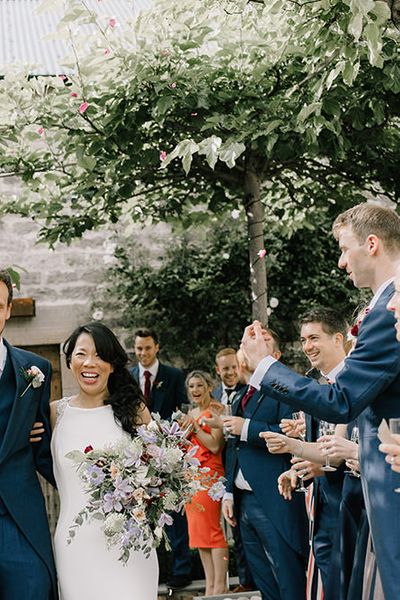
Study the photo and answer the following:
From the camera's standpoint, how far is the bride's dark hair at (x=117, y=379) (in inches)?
177

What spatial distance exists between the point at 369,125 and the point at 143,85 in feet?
4.98

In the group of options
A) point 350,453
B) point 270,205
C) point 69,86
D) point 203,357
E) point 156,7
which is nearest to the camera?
point 350,453

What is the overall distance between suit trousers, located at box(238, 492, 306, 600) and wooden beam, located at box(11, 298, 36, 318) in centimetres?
469

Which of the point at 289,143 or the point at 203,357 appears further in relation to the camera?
the point at 203,357

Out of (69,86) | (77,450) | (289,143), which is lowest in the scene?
(77,450)

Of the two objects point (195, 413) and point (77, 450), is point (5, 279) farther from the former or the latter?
point (195, 413)

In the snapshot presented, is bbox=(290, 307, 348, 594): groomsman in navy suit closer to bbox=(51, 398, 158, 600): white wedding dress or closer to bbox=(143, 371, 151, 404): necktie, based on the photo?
bbox=(51, 398, 158, 600): white wedding dress

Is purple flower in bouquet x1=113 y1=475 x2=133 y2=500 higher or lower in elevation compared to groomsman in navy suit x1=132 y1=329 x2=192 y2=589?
lower

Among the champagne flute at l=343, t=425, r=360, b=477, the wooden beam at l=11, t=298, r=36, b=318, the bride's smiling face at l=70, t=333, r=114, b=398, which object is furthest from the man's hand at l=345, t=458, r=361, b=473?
the wooden beam at l=11, t=298, r=36, b=318

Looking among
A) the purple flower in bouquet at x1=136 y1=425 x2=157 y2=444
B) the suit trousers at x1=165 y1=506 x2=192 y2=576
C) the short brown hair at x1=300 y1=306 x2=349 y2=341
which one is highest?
the short brown hair at x1=300 y1=306 x2=349 y2=341

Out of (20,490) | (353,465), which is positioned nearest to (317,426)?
(353,465)

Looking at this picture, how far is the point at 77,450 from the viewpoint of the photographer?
4145 millimetres

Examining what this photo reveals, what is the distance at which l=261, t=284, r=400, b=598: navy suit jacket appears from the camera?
310 cm

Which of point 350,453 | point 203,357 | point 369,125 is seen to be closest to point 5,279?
point 350,453
